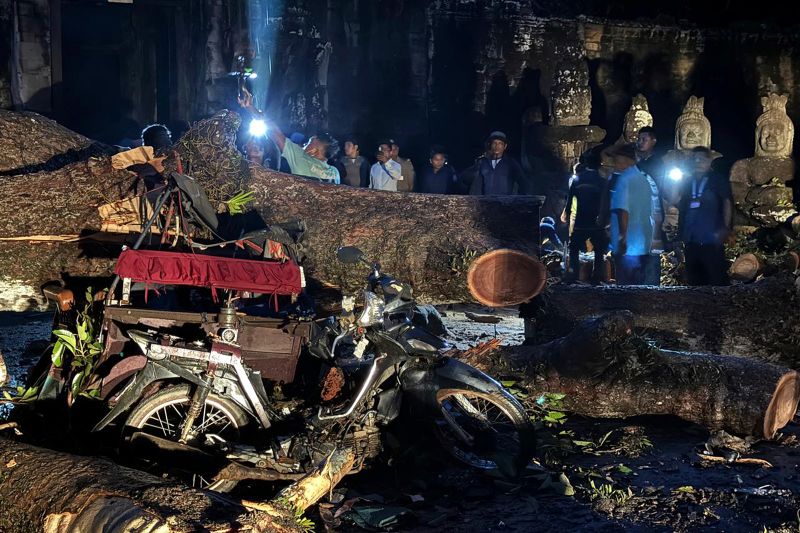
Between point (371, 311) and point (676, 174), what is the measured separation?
12.9 metres

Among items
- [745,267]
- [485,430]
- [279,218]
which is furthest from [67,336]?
[745,267]

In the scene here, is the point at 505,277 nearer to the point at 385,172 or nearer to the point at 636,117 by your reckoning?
the point at 385,172

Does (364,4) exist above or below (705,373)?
above

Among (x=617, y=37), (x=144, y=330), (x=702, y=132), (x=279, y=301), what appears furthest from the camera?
(x=617, y=37)

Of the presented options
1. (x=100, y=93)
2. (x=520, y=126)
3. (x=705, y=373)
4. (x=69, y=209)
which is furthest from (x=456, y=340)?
(x=100, y=93)

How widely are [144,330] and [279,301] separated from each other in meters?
1.12

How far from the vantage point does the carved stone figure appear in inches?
731

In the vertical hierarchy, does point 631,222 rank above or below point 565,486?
above

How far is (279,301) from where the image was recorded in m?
6.11

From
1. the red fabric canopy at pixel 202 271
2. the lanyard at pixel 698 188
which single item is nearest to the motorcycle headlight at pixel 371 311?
the red fabric canopy at pixel 202 271

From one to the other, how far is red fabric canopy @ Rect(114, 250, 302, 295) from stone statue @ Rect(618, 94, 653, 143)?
47.9 ft

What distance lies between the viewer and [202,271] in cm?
531

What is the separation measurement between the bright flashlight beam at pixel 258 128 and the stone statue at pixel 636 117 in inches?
419

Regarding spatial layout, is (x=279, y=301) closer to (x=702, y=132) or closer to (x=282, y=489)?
(x=282, y=489)
